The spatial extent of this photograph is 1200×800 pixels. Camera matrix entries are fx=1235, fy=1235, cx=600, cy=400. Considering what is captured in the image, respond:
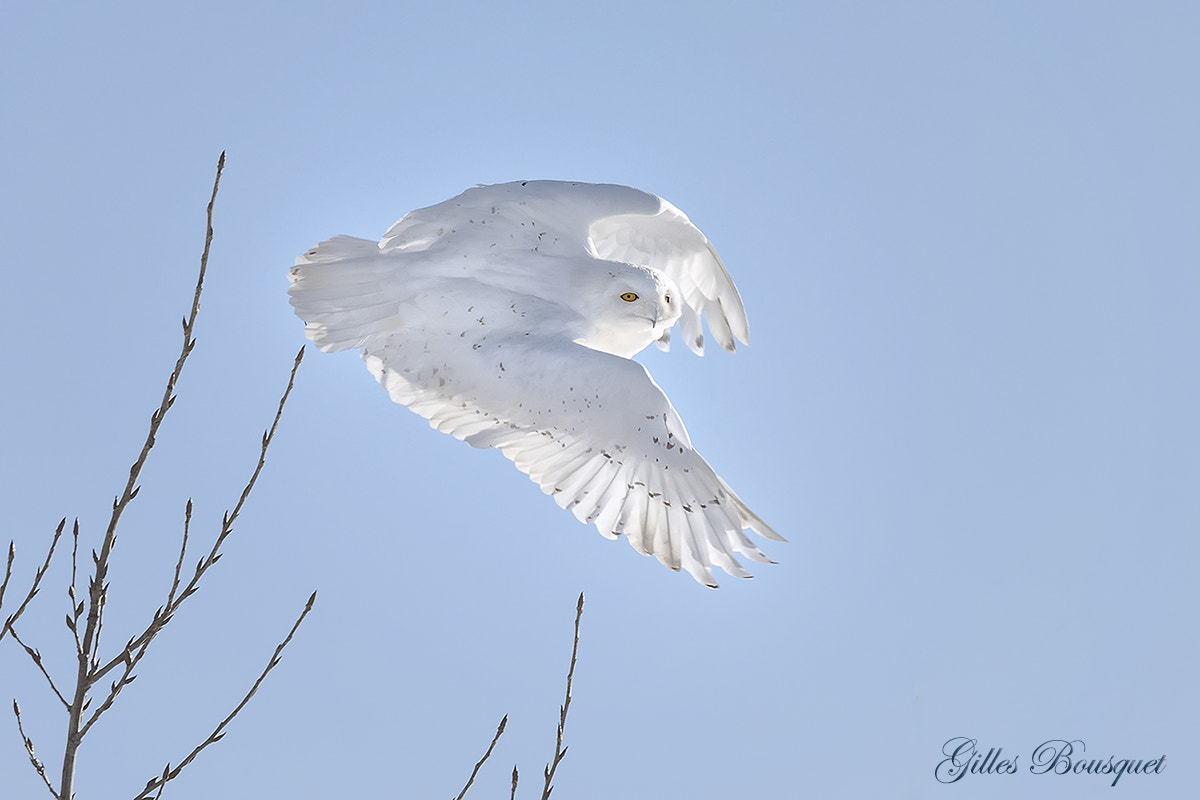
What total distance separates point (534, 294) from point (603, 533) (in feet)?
4.63

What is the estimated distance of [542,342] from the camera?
6.08 m

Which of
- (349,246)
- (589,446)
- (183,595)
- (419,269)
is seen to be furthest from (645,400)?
(183,595)

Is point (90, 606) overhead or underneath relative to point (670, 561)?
underneath

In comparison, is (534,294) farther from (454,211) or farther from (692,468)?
(692,468)

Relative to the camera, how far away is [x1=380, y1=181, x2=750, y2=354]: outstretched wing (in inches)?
254

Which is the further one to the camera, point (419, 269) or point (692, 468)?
point (419, 269)

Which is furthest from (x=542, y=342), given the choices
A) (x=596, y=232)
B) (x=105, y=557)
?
(x=105, y=557)

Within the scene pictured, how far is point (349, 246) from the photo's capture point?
6.66 m

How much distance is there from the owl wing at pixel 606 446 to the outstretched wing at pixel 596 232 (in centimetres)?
64

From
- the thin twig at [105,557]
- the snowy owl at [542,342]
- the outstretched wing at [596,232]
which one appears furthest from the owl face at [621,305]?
the thin twig at [105,557]

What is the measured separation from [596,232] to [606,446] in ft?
7.88

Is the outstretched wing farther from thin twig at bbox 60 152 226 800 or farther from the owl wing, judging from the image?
thin twig at bbox 60 152 226 800

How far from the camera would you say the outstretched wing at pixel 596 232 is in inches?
254

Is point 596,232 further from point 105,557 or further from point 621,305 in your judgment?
point 105,557
